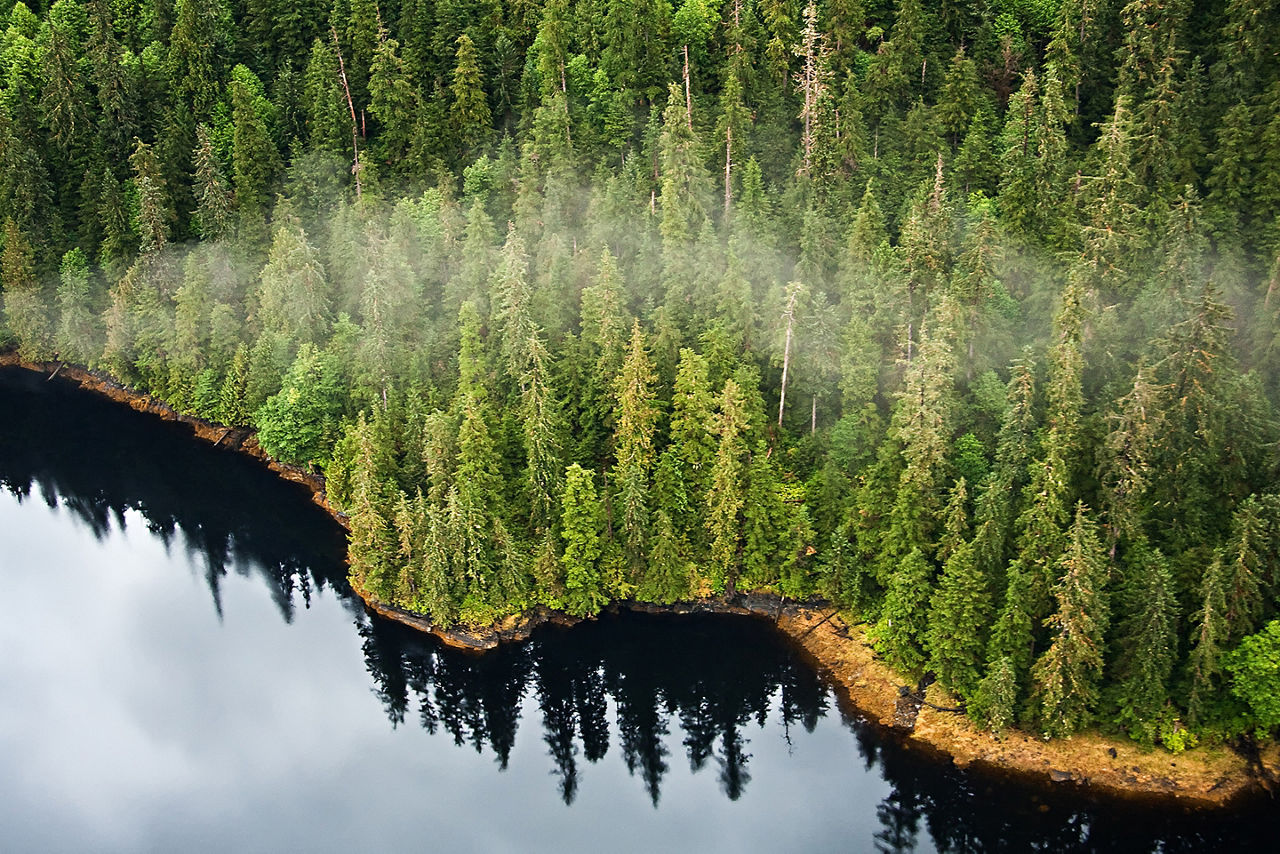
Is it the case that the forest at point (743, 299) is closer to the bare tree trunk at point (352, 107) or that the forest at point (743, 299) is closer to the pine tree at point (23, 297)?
the pine tree at point (23, 297)

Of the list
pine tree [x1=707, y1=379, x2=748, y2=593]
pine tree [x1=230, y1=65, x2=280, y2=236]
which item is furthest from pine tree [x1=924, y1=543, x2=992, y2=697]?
pine tree [x1=230, y1=65, x2=280, y2=236]

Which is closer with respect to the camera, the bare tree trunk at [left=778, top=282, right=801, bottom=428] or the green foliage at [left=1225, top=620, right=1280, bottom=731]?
the green foliage at [left=1225, top=620, right=1280, bottom=731]

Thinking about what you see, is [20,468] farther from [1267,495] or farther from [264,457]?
[1267,495]

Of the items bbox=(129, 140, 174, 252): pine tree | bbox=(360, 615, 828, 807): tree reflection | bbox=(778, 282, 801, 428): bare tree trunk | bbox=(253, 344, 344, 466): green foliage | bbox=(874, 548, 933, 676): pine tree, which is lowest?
bbox=(360, 615, 828, 807): tree reflection

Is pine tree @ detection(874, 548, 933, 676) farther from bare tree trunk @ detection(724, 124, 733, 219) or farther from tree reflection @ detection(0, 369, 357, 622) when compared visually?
tree reflection @ detection(0, 369, 357, 622)

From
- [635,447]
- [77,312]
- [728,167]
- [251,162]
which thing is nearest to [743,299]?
[635,447]

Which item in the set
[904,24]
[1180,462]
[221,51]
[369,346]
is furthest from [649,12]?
[1180,462]

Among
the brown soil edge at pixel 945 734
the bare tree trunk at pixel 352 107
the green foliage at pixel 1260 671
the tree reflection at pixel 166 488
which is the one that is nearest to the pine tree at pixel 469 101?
the bare tree trunk at pixel 352 107
